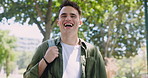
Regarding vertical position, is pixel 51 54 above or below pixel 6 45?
above

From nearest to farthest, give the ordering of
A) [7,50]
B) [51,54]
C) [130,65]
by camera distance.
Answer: [51,54] < [130,65] < [7,50]

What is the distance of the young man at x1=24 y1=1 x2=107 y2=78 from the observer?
794 mm

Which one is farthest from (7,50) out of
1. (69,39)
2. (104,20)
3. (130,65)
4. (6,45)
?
(69,39)

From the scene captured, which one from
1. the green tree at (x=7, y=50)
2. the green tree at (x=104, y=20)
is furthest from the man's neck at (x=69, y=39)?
the green tree at (x=7, y=50)

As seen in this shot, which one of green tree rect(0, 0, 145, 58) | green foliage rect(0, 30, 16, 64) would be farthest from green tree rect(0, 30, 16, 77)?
green tree rect(0, 0, 145, 58)

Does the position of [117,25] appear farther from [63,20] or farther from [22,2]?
[63,20]

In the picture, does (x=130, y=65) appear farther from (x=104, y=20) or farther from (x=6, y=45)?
(x=6, y=45)

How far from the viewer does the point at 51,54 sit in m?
0.79

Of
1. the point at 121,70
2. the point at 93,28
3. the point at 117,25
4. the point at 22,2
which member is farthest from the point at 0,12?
the point at 121,70

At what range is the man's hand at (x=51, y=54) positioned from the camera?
0.78 m

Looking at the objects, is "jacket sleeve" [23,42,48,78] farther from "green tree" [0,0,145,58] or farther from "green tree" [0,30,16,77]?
"green tree" [0,30,16,77]

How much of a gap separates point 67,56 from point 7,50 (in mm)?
7514

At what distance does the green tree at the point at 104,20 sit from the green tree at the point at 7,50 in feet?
9.40

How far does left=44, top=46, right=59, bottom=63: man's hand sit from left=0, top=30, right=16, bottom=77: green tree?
638 cm
